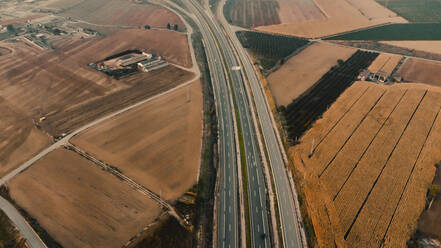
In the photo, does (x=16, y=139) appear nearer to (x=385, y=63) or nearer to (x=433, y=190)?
(x=433, y=190)

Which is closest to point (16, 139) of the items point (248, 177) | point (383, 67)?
point (248, 177)

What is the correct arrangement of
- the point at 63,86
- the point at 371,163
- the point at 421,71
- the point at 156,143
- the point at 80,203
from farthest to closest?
the point at 421,71 < the point at 63,86 < the point at 156,143 < the point at 371,163 < the point at 80,203

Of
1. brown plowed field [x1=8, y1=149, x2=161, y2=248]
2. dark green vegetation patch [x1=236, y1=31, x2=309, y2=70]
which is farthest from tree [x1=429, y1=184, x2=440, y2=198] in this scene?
dark green vegetation patch [x1=236, y1=31, x2=309, y2=70]

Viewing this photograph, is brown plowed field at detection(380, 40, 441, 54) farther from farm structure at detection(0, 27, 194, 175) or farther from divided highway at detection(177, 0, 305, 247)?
farm structure at detection(0, 27, 194, 175)

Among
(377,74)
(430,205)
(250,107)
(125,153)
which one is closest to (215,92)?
(250,107)

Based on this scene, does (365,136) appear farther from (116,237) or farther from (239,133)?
(116,237)

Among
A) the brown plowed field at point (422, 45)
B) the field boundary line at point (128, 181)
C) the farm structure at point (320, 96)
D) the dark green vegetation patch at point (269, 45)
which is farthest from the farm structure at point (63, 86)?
the brown plowed field at point (422, 45)

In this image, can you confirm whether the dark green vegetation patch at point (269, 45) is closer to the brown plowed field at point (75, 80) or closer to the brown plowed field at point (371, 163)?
the brown plowed field at point (75, 80)
